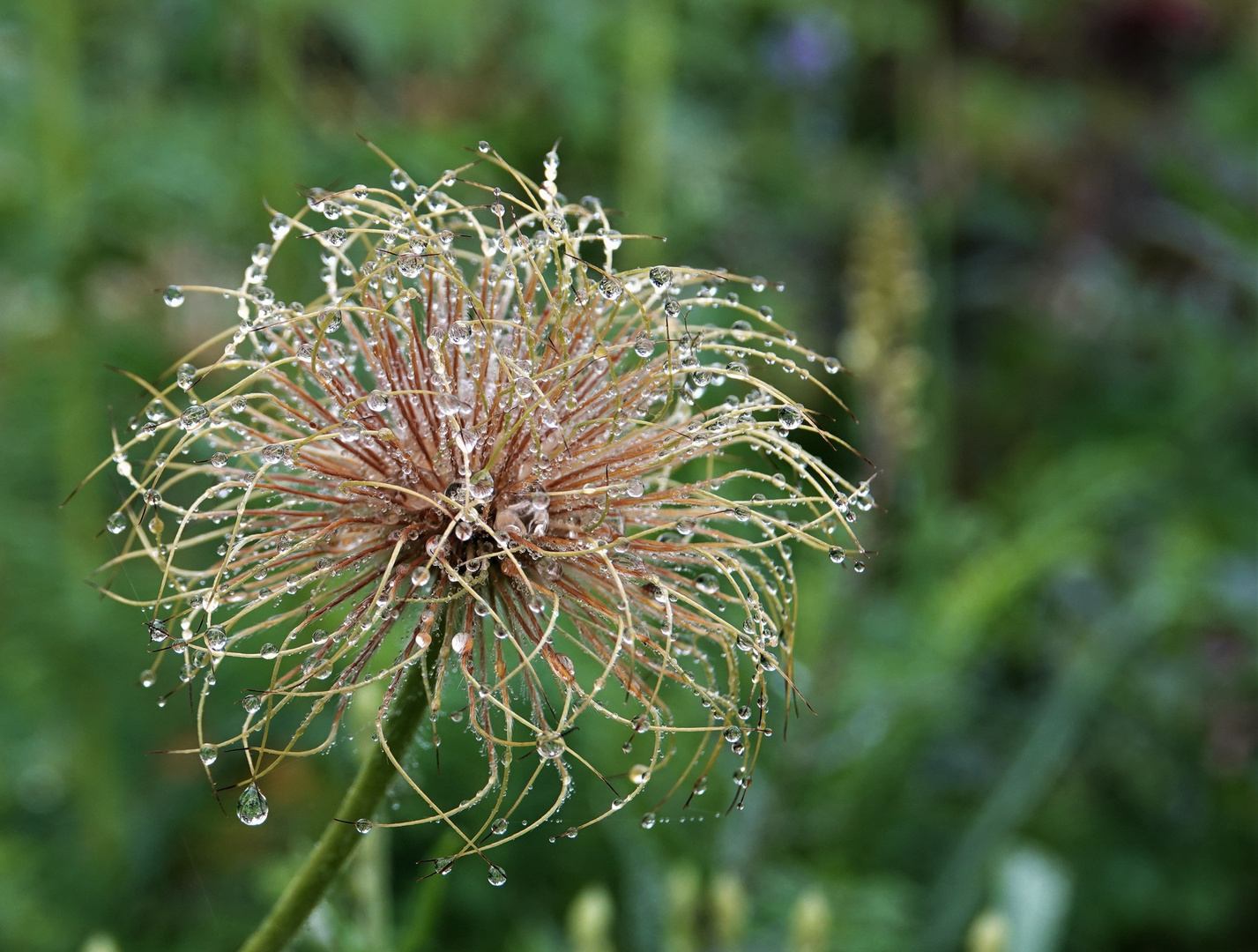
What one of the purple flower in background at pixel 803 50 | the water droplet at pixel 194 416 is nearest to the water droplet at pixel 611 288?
the water droplet at pixel 194 416

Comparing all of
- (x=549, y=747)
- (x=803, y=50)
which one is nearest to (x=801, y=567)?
(x=549, y=747)

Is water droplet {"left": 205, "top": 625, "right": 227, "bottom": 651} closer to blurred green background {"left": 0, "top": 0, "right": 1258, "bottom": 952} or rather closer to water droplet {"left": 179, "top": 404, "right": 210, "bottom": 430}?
water droplet {"left": 179, "top": 404, "right": 210, "bottom": 430}

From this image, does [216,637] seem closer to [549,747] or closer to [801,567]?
[549,747]

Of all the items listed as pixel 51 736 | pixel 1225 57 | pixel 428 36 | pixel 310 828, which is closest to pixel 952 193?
pixel 1225 57

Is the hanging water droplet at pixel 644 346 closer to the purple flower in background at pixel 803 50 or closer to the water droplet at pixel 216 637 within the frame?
the water droplet at pixel 216 637

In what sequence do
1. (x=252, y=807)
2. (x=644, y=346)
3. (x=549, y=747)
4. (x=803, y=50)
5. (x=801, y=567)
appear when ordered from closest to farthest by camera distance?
(x=252, y=807) → (x=549, y=747) → (x=644, y=346) → (x=801, y=567) → (x=803, y=50)

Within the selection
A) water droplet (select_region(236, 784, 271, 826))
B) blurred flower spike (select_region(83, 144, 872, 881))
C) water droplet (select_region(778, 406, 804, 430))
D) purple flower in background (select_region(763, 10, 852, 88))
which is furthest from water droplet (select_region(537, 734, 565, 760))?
purple flower in background (select_region(763, 10, 852, 88))

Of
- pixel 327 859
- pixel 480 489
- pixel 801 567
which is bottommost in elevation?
pixel 801 567

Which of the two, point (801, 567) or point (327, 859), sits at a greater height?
point (327, 859)

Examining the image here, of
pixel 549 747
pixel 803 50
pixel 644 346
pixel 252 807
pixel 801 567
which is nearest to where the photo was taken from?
pixel 252 807
